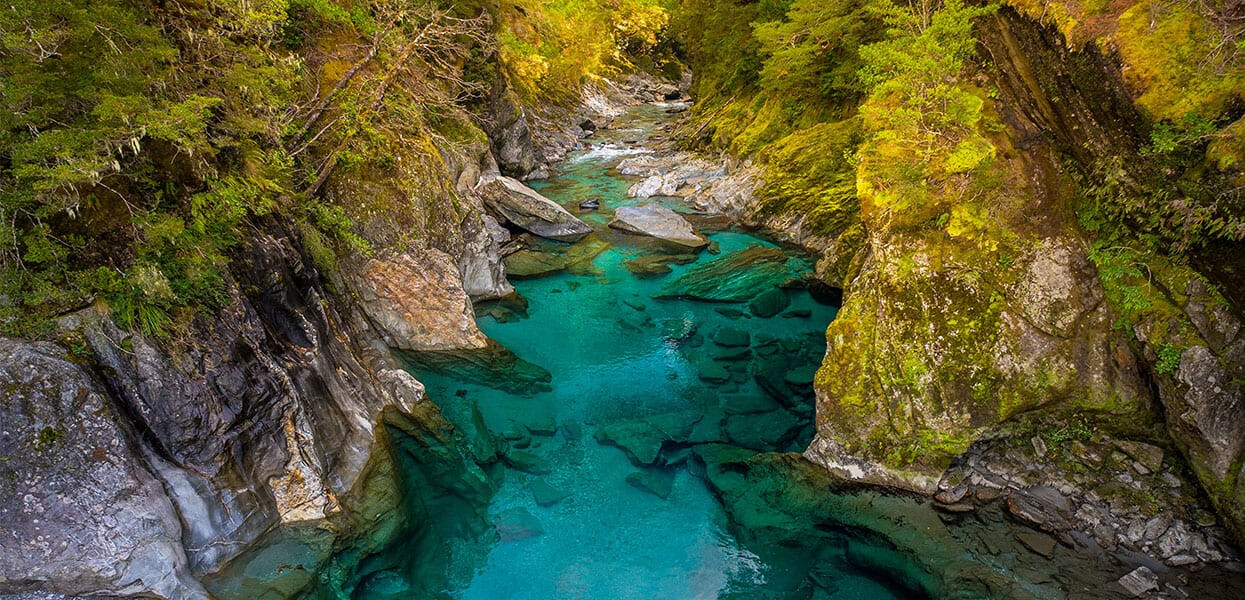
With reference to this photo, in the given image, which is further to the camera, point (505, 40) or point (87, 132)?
point (505, 40)

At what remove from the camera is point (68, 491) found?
204 inches

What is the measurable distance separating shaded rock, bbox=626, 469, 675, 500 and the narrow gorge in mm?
61

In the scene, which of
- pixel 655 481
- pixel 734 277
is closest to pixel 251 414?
pixel 655 481

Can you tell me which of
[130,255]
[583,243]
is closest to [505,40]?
[583,243]

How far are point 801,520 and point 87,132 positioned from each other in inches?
341

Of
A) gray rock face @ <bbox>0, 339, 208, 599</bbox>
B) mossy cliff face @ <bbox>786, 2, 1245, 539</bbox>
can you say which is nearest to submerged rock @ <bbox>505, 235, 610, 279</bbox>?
mossy cliff face @ <bbox>786, 2, 1245, 539</bbox>

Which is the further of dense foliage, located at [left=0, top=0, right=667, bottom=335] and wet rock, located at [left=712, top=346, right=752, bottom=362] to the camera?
wet rock, located at [left=712, top=346, right=752, bottom=362]

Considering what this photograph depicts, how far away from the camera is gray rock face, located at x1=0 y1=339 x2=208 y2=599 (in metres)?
4.96

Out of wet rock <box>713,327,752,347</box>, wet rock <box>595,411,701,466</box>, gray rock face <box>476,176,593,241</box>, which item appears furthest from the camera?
gray rock face <box>476,176,593,241</box>

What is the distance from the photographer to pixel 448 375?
10.3 meters

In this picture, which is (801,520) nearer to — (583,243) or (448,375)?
(448,375)

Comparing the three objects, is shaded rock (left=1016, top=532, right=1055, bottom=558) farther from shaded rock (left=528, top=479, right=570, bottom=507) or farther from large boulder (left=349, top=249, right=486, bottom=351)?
large boulder (left=349, top=249, right=486, bottom=351)

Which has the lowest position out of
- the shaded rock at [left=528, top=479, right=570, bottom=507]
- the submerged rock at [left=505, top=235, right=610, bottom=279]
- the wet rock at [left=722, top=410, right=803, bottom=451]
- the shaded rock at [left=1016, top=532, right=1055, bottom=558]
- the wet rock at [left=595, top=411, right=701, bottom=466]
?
the shaded rock at [left=528, top=479, right=570, bottom=507]

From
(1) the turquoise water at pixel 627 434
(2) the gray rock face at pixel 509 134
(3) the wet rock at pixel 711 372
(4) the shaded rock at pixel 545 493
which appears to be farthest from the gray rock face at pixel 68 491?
(2) the gray rock face at pixel 509 134
